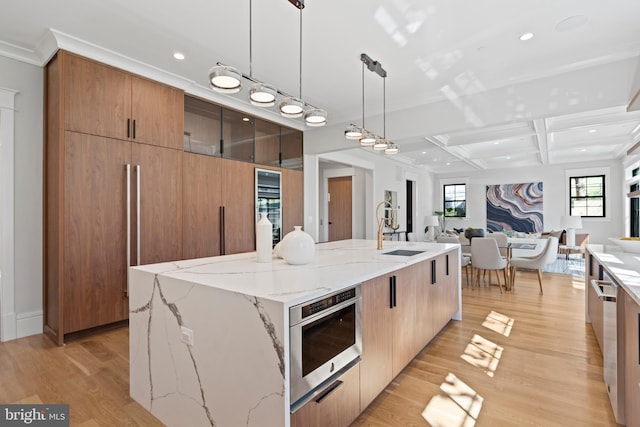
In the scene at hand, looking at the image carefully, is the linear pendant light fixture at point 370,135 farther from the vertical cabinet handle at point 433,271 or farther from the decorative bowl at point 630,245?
the decorative bowl at point 630,245

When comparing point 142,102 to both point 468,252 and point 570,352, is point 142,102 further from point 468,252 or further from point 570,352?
point 468,252

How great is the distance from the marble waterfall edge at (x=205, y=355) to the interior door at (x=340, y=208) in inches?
243

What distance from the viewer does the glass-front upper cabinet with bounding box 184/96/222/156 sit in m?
3.86

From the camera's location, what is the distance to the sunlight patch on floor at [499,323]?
316 centimetres

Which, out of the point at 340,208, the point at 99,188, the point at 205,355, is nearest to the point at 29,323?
the point at 99,188

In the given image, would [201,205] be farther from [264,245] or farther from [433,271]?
[433,271]

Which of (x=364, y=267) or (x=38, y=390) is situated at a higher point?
(x=364, y=267)

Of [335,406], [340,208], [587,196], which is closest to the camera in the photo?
[335,406]

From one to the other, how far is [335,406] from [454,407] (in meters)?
0.85

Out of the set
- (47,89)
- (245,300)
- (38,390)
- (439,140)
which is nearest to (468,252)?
(439,140)

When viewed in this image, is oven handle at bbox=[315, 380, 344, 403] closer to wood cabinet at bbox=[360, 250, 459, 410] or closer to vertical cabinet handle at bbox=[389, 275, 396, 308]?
wood cabinet at bbox=[360, 250, 459, 410]

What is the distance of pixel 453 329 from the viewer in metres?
3.19

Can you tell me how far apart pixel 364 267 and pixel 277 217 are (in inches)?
126

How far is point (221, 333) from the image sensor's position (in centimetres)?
138
